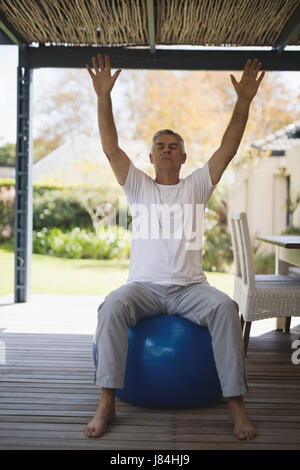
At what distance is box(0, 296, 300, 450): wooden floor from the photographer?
2.05 metres

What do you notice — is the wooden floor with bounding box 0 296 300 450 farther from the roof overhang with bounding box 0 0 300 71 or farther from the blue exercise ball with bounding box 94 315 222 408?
the roof overhang with bounding box 0 0 300 71

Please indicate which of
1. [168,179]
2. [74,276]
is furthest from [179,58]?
[74,276]

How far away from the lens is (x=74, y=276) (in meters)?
8.14

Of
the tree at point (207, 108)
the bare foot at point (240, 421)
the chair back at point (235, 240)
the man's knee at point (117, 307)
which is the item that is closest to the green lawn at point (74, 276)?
the tree at point (207, 108)

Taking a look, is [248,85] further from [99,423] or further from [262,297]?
[99,423]

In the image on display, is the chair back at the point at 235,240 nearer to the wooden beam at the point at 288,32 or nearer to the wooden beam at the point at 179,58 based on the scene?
the wooden beam at the point at 288,32

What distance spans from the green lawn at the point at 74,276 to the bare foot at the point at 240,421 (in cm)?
468

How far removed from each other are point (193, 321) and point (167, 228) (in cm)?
51

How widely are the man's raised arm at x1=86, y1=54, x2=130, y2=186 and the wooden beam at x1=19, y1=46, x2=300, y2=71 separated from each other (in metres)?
2.28

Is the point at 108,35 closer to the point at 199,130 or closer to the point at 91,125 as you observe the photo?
the point at 199,130

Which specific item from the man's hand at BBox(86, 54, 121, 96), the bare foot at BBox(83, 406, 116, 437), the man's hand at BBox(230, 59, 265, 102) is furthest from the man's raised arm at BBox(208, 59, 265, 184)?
the bare foot at BBox(83, 406, 116, 437)

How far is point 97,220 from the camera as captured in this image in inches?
397

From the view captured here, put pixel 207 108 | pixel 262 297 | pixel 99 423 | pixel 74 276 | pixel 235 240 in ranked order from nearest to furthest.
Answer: pixel 99 423 → pixel 262 297 → pixel 235 240 → pixel 74 276 → pixel 207 108
